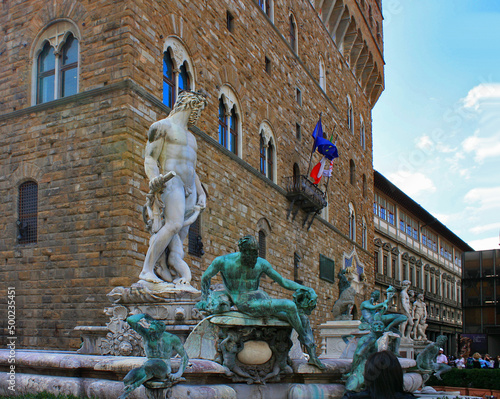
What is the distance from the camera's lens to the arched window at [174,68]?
49.7 feet

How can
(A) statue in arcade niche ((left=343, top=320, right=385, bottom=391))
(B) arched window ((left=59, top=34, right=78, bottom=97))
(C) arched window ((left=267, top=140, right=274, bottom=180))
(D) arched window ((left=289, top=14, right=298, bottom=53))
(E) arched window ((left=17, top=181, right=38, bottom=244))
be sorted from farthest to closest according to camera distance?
(D) arched window ((left=289, top=14, right=298, bottom=53)), (C) arched window ((left=267, top=140, right=274, bottom=180)), (B) arched window ((left=59, top=34, right=78, bottom=97)), (E) arched window ((left=17, top=181, right=38, bottom=244)), (A) statue in arcade niche ((left=343, top=320, right=385, bottom=391))

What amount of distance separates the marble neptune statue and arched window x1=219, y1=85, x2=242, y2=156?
8.42 m

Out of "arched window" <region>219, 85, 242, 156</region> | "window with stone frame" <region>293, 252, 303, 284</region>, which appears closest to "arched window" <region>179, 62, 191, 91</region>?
"arched window" <region>219, 85, 242, 156</region>

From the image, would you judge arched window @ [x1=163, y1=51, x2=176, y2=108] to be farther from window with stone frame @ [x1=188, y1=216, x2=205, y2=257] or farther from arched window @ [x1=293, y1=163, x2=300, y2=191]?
arched window @ [x1=293, y1=163, x2=300, y2=191]

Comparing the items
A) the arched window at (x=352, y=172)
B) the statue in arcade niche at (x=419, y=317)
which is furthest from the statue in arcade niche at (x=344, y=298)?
the arched window at (x=352, y=172)

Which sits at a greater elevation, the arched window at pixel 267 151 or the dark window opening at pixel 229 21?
the dark window opening at pixel 229 21

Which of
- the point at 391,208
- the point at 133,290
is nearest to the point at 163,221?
the point at 133,290

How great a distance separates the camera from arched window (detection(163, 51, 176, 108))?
1508 centimetres

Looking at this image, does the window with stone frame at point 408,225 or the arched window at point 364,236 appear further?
the window with stone frame at point 408,225

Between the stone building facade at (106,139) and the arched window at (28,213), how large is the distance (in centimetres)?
3

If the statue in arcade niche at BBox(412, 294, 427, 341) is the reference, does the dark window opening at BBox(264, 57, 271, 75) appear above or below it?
above

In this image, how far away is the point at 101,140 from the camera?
1339 cm

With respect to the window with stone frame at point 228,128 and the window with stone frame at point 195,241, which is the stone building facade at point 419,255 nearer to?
the window with stone frame at point 228,128

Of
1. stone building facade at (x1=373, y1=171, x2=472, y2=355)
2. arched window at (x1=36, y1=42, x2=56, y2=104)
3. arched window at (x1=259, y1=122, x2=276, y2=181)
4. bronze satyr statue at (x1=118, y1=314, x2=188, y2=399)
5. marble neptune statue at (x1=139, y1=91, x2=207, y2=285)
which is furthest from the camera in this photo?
stone building facade at (x1=373, y1=171, x2=472, y2=355)
